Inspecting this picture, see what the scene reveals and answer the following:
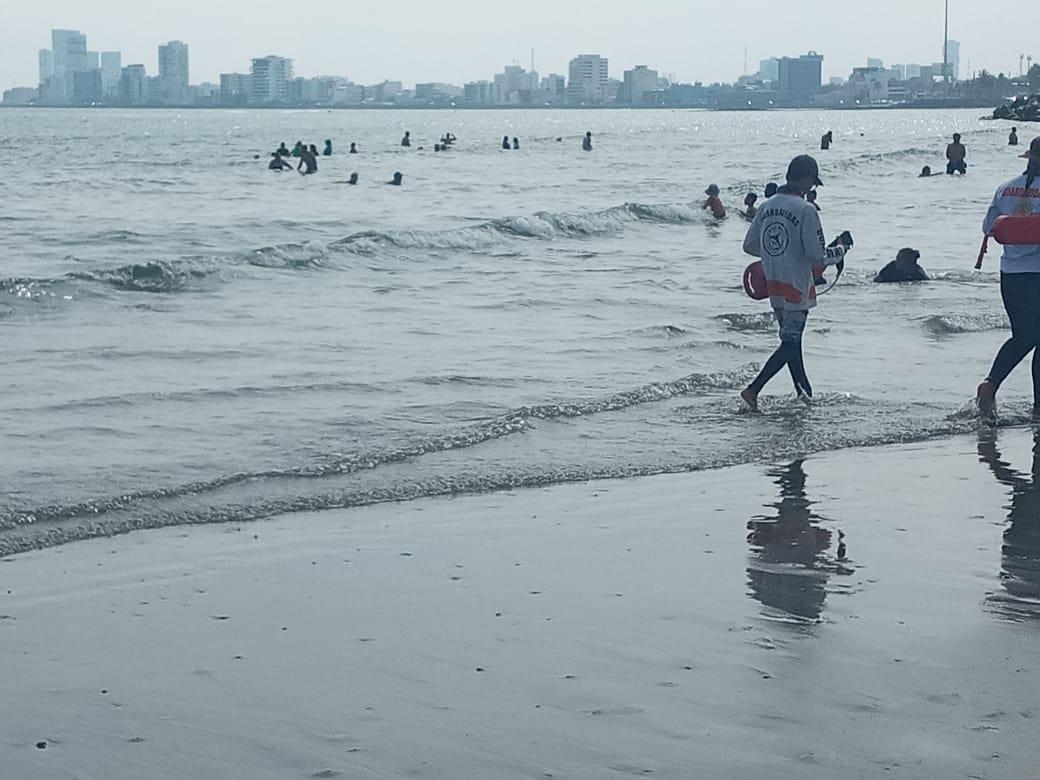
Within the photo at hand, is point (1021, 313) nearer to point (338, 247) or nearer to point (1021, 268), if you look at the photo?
point (1021, 268)

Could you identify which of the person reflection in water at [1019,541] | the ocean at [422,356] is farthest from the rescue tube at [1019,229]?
the ocean at [422,356]

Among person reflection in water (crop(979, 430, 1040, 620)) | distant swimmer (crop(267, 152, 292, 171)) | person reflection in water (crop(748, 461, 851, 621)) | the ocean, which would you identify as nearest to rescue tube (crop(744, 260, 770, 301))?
the ocean

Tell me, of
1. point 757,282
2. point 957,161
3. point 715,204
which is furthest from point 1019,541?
point 957,161

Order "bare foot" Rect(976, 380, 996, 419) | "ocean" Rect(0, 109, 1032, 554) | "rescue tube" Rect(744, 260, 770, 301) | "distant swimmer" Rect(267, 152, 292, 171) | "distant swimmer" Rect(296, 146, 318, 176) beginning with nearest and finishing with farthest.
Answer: "ocean" Rect(0, 109, 1032, 554), "bare foot" Rect(976, 380, 996, 419), "rescue tube" Rect(744, 260, 770, 301), "distant swimmer" Rect(296, 146, 318, 176), "distant swimmer" Rect(267, 152, 292, 171)

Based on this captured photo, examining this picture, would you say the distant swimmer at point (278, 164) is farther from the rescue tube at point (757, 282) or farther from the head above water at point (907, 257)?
the rescue tube at point (757, 282)

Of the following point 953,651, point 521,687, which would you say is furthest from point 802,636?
point 521,687

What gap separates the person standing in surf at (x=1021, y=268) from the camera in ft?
28.9

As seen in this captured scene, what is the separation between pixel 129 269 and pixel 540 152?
170 ft

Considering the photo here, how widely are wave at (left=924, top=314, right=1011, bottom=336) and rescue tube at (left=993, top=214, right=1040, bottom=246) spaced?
5418 mm

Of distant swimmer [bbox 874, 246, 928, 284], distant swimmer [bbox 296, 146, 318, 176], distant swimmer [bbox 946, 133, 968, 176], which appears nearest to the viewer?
→ distant swimmer [bbox 874, 246, 928, 284]

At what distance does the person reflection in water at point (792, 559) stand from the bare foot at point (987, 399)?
237 centimetres

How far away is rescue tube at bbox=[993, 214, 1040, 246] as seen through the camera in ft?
28.6

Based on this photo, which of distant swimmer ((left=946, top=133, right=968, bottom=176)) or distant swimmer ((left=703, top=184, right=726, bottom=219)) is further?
distant swimmer ((left=946, top=133, right=968, bottom=176))

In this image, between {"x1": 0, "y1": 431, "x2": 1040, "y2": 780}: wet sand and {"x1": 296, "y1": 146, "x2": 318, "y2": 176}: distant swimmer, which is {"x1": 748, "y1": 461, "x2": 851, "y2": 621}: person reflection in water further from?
{"x1": 296, "y1": 146, "x2": 318, "y2": 176}: distant swimmer
